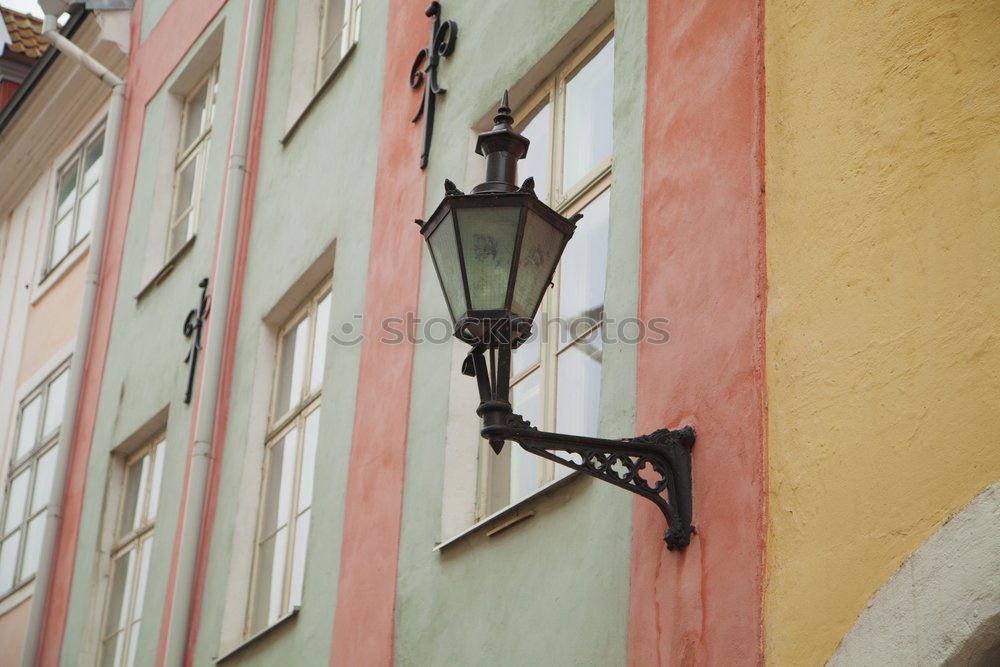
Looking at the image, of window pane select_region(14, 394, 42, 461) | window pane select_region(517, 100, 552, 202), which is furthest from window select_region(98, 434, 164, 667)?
window pane select_region(517, 100, 552, 202)

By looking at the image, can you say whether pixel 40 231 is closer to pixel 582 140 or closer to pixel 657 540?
pixel 582 140

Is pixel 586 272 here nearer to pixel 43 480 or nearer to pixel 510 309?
pixel 510 309

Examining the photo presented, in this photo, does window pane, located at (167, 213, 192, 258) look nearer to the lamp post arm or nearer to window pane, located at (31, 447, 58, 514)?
window pane, located at (31, 447, 58, 514)

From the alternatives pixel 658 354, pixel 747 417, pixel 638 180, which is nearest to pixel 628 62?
pixel 638 180

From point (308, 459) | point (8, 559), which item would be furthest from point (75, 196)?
point (308, 459)

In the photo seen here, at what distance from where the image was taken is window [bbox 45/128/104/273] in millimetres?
13445

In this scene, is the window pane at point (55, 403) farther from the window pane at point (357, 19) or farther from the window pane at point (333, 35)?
the window pane at point (357, 19)

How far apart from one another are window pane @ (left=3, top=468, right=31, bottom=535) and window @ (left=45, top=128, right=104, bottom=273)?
6.02 feet

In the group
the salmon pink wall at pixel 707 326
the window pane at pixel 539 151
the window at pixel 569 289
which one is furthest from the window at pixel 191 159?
the salmon pink wall at pixel 707 326

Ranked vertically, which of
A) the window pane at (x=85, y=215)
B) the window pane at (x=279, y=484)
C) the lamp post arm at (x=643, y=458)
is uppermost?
the window pane at (x=85, y=215)

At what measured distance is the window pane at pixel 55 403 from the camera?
41.7ft

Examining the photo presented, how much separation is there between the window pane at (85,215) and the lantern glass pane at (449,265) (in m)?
8.91

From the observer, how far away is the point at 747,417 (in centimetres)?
458

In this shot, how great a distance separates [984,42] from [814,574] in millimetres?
1408
